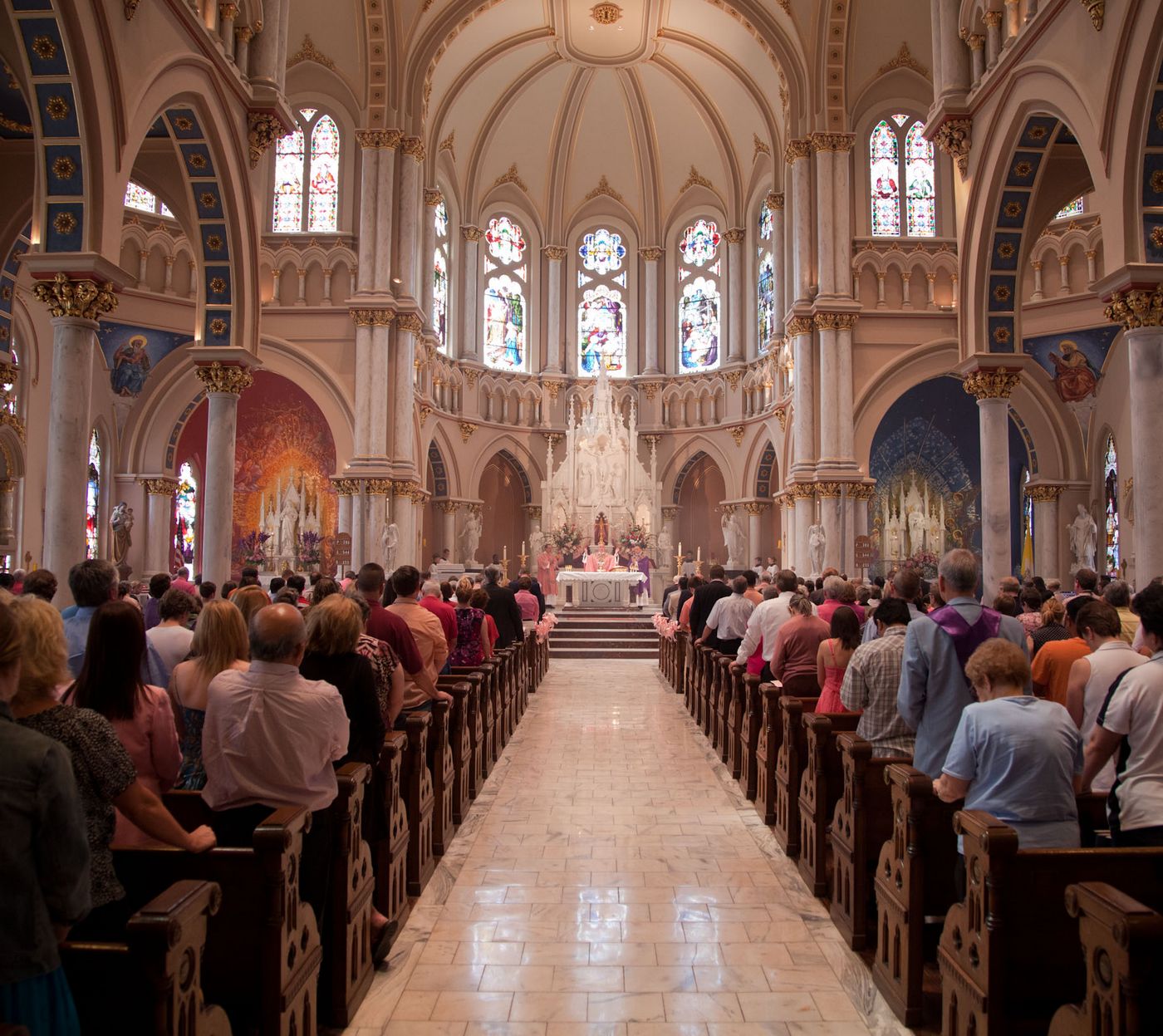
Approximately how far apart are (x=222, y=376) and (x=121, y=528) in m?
8.86

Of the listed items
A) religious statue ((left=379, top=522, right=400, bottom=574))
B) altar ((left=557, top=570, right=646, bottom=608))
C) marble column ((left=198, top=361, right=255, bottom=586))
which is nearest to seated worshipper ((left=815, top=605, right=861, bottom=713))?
marble column ((left=198, top=361, right=255, bottom=586))

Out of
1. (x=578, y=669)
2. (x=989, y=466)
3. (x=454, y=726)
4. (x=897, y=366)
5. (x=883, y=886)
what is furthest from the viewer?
(x=897, y=366)

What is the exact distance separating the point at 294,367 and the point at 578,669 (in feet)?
31.7

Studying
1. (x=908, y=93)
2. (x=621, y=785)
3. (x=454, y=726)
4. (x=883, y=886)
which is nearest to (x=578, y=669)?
(x=621, y=785)

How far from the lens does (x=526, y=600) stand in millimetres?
15945

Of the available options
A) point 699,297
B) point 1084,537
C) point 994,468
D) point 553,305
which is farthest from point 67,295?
point 699,297

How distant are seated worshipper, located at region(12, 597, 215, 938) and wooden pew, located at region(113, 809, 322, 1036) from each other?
0.32 m

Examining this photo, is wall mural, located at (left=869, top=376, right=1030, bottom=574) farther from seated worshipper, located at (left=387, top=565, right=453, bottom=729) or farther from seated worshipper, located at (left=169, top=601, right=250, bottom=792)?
seated worshipper, located at (left=169, top=601, right=250, bottom=792)

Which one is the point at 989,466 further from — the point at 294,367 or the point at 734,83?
the point at 734,83

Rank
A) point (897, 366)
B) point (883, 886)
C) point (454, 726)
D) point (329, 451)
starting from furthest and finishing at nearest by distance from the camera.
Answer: point (329, 451) → point (897, 366) → point (454, 726) → point (883, 886)

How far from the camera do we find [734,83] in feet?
88.6

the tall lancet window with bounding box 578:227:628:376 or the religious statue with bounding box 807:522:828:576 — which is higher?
the tall lancet window with bounding box 578:227:628:376

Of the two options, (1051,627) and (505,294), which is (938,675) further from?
(505,294)

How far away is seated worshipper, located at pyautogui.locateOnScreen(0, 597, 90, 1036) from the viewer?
2.25 meters
